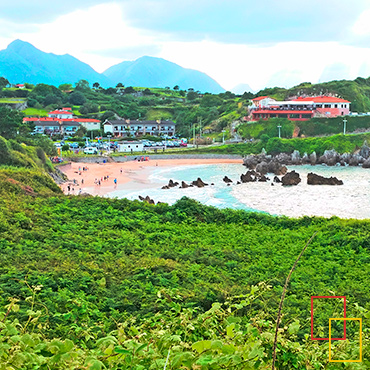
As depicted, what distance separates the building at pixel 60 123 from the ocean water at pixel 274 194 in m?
44.0

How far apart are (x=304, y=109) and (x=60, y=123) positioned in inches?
1983

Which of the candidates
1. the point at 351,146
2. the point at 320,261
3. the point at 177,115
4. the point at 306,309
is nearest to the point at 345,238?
the point at 320,261

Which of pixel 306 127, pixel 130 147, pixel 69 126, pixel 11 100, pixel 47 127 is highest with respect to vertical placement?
pixel 11 100

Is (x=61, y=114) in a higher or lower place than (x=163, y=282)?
higher

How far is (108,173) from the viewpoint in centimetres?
5669

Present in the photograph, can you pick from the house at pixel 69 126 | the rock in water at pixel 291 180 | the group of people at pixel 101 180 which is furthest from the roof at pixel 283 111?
the group of people at pixel 101 180

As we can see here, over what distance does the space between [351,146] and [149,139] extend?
3889 cm

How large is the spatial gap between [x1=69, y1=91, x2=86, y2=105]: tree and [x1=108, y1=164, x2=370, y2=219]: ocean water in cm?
7336

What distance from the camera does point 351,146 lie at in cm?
7556

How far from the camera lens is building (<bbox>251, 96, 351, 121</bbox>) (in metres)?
94.0

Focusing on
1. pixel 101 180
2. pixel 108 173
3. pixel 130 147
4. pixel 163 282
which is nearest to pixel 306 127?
pixel 130 147

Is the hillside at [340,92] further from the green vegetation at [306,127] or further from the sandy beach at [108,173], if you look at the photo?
the sandy beach at [108,173]

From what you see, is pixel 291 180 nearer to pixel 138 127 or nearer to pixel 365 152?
pixel 365 152

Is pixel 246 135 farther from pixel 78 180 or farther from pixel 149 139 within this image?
pixel 78 180
